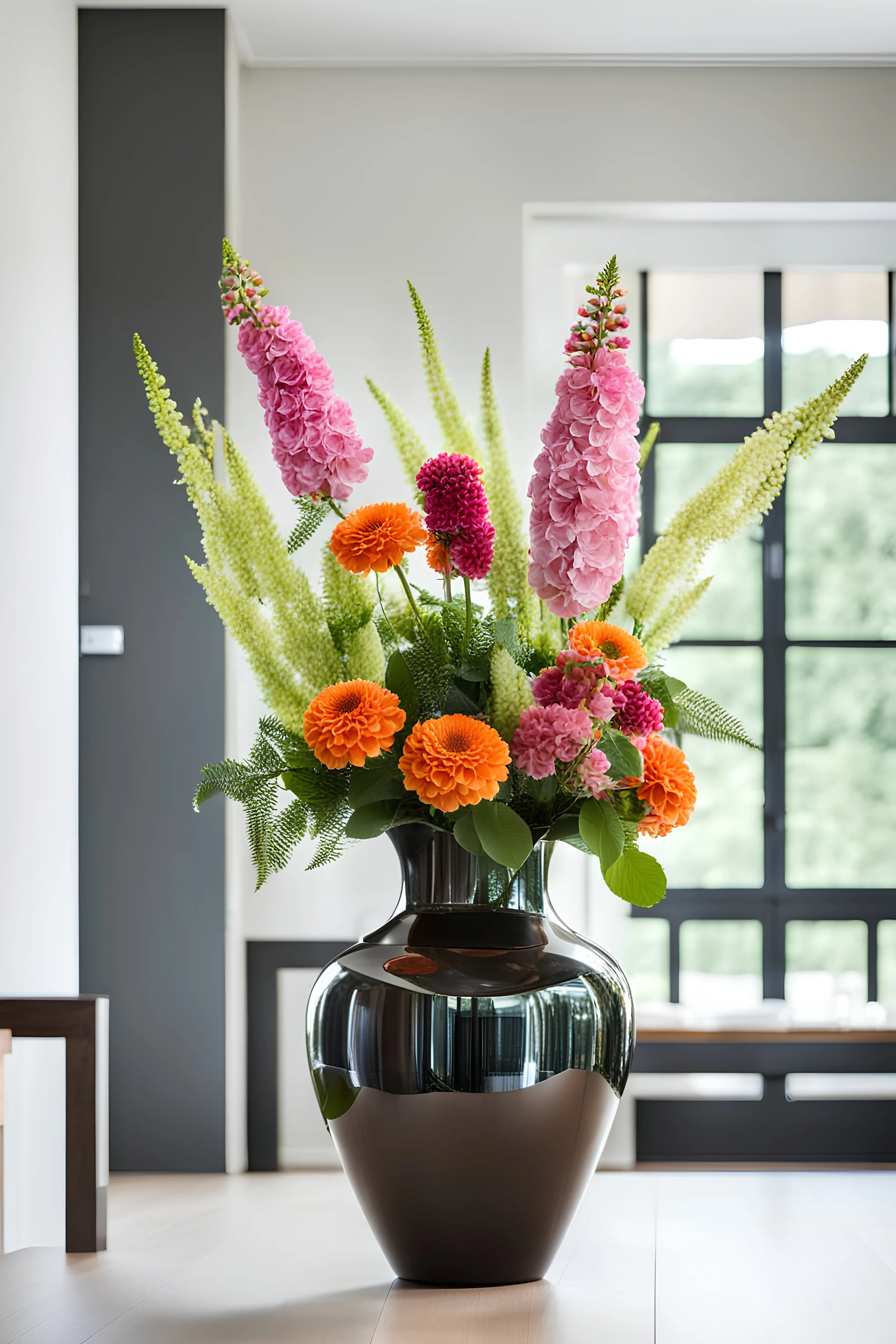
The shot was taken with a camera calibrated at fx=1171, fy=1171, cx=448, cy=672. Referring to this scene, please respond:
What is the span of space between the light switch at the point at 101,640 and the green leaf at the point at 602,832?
123 cm

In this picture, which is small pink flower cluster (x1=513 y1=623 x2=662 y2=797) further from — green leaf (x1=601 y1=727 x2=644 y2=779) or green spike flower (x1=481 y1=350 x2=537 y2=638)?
green spike flower (x1=481 y1=350 x2=537 y2=638)

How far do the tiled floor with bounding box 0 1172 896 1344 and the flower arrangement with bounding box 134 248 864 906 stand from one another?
363 millimetres

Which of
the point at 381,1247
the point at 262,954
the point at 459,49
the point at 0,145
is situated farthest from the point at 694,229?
the point at 381,1247

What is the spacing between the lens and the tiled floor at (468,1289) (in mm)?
961

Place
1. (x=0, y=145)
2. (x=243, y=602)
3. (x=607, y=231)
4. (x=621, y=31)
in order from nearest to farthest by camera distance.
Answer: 1. (x=243, y=602)
2. (x=0, y=145)
3. (x=621, y=31)
4. (x=607, y=231)

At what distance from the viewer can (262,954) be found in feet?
6.88

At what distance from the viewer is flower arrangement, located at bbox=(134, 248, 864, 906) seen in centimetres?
101

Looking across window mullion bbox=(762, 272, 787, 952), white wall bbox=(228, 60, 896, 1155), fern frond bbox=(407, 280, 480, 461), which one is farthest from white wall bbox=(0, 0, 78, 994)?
window mullion bbox=(762, 272, 787, 952)

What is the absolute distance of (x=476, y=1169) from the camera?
1034 mm

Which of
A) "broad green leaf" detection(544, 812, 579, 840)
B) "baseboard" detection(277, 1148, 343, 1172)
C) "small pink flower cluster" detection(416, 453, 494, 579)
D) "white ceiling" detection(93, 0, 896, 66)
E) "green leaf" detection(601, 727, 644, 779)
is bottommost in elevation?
"baseboard" detection(277, 1148, 343, 1172)

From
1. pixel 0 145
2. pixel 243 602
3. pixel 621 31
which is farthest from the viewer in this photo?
pixel 621 31

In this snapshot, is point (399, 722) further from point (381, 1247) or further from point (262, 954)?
point (262, 954)

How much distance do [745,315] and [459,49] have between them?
0.71m

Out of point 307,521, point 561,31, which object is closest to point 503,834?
point 307,521
